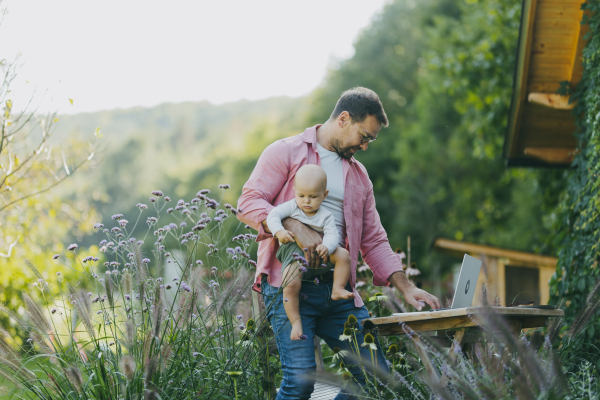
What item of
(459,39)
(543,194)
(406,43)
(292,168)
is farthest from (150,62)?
(292,168)

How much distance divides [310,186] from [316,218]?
177 mm

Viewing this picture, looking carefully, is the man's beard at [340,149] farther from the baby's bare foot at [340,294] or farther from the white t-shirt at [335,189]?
the baby's bare foot at [340,294]

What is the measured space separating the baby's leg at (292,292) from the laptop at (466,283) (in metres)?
0.68

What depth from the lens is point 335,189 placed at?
2.90 meters

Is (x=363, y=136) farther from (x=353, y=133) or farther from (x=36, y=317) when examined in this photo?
(x=36, y=317)

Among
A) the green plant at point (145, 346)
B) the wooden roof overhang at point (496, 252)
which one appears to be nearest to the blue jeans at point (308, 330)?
the green plant at point (145, 346)

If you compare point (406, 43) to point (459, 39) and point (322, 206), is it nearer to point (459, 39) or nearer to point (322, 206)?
point (459, 39)

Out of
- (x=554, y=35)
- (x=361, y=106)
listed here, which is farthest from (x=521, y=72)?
(x=361, y=106)

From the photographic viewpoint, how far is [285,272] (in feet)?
8.77

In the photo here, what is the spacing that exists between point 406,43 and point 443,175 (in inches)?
391

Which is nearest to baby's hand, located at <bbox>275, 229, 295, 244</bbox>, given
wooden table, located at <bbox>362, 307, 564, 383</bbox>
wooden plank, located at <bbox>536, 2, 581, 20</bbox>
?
wooden table, located at <bbox>362, 307, 564, 383</bbox>

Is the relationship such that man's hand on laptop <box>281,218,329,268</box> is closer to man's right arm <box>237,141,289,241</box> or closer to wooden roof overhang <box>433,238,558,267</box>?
man's right arm <box>237,141,289,241</box>

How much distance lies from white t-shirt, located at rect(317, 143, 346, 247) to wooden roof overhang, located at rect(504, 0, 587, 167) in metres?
3.75

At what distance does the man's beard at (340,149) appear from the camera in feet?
9.70
